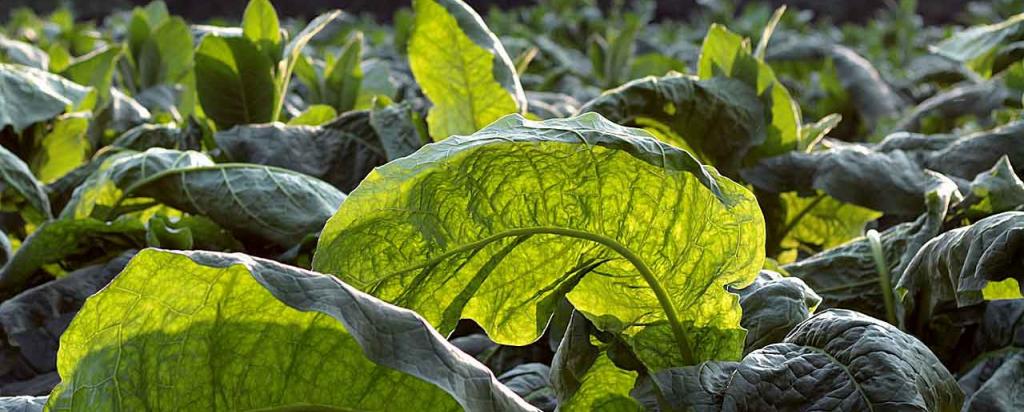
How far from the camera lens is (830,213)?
59.1 inches

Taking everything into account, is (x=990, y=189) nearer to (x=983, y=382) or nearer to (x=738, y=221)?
(x=983, y=382)

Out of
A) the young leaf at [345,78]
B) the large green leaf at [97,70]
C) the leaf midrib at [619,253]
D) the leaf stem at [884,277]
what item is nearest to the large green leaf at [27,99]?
the large green leaf at [97,70]

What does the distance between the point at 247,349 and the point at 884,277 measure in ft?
2.20

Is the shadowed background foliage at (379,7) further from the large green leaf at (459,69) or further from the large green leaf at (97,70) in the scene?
the large green leaf at (459,69)

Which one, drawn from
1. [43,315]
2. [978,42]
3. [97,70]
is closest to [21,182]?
[43,315]

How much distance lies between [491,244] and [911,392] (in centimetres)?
28

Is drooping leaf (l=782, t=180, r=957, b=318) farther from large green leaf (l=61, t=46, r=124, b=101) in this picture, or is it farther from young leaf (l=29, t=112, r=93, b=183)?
large green leaf (l=61, t=46, r=124, b=101)

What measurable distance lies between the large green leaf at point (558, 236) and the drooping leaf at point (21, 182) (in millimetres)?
752

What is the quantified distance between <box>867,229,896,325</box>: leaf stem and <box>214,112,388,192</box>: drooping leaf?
0.63m

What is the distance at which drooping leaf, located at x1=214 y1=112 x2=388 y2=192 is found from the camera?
4.66ft

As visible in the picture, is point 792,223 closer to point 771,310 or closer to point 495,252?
point 771,310

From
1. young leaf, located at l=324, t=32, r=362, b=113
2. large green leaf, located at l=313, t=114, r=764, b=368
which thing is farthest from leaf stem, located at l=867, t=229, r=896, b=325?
young leaf, located at l=324, t=32, r=362, b=113

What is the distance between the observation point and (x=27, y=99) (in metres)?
1.48

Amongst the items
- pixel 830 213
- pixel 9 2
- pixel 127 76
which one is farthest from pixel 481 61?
pixel 9 2
